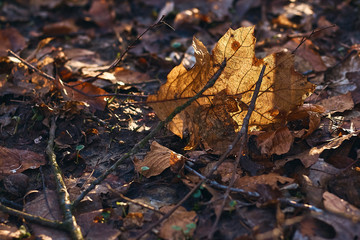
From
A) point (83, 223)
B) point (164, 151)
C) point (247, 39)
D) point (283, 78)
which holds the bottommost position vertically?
point (83, 223)

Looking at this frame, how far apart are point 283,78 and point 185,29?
2.31 m

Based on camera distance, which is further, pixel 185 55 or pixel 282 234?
pixel 185 55

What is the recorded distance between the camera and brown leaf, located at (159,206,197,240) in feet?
5.42

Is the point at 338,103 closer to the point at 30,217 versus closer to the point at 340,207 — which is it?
the point at 340,207

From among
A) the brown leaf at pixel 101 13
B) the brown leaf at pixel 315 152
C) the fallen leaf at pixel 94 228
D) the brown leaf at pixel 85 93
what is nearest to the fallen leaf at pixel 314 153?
the brown leaf at pixel 315 152

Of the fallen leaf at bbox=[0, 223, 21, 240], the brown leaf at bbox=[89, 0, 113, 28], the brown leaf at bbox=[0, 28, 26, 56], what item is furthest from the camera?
the brown leaf at bbox=[89, 0, 113, 28]

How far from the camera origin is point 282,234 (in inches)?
62.1

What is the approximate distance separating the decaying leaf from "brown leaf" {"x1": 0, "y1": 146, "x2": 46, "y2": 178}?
0.84 m

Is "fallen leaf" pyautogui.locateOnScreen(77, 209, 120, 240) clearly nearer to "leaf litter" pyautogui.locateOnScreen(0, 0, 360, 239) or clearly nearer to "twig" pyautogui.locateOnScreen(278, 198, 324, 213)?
"leaf litter" pyautogui.locateOnScreen(0, 0, 360, 239)

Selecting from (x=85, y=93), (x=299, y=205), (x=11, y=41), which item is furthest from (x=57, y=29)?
(x=299, y=205)

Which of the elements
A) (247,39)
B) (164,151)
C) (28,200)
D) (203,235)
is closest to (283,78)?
(247,39)

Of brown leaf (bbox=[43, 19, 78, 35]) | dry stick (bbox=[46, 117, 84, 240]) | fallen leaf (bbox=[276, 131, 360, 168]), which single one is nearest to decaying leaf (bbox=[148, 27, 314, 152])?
fallen leaf (bbox=[276, 131, 360, 168])

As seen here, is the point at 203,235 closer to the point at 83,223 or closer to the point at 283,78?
the point at 83,223

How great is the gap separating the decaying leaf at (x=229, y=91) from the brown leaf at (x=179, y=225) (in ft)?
1.59
